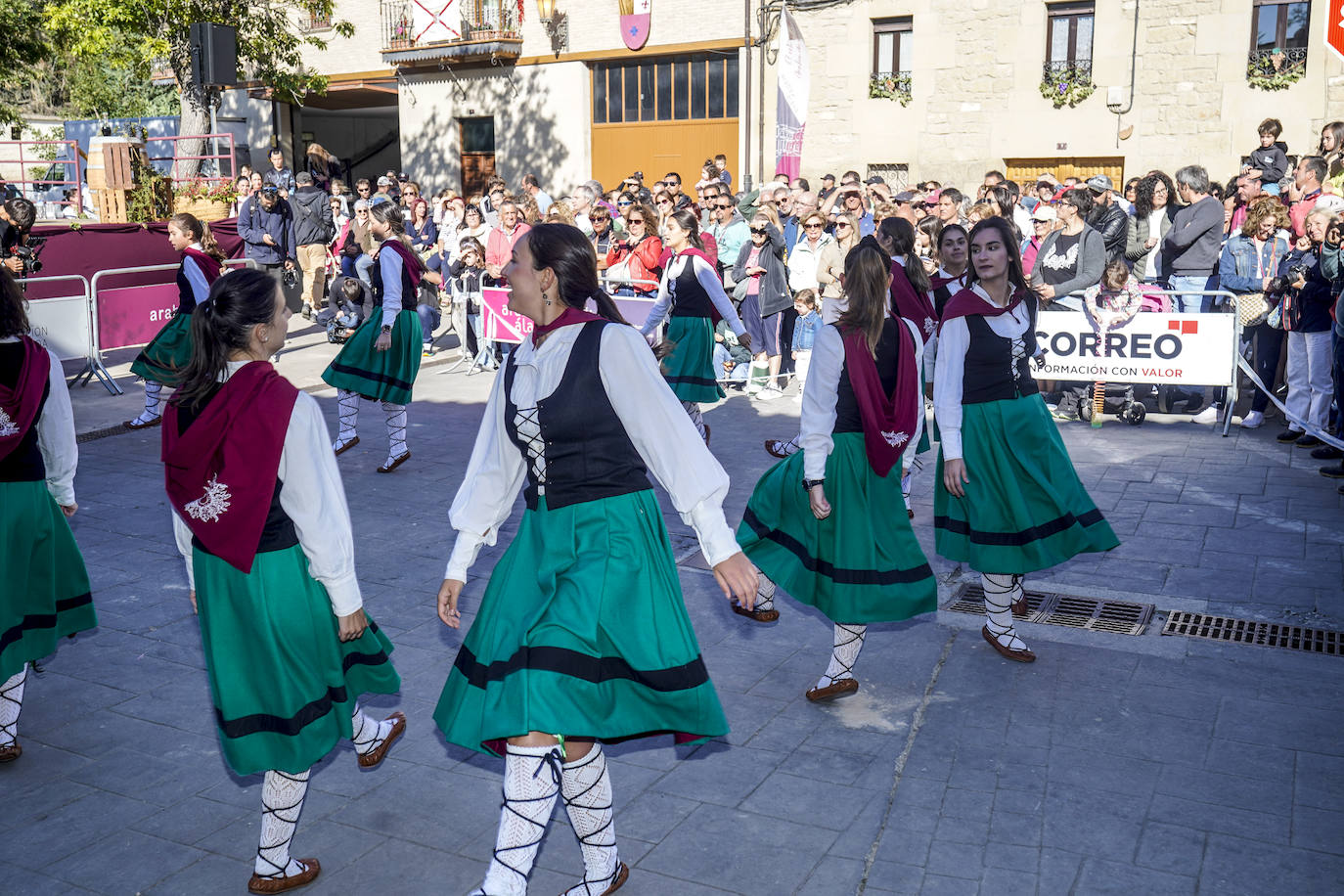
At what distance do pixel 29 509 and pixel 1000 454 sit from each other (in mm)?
3882

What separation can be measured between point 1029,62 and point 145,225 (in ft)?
49.7

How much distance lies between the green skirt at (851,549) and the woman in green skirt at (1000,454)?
0.49 m

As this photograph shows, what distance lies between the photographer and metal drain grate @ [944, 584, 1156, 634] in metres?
5.99

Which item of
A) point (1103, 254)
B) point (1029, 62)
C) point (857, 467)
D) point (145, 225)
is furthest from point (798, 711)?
point (1029, 62)

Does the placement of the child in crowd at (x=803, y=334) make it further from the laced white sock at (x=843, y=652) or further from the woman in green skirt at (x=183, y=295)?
the laced white sock at (x=843, y=652)

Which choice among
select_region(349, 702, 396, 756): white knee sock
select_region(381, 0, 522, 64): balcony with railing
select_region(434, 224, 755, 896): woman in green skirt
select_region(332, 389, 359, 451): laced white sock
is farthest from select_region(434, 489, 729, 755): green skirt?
select_region(381, 0, 522, 64): balcony with railing

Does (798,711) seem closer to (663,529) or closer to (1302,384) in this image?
(663,529)

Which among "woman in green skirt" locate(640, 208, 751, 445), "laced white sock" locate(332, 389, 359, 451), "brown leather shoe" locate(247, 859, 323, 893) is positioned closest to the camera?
"brown leather shoe" locate(247, 859, 323, 893)

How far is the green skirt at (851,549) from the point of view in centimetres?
489

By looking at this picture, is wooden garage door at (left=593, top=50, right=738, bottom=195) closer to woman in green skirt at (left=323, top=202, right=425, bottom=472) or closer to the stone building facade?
the stone building facade

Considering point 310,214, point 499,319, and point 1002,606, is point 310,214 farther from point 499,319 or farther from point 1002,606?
point 1002,606

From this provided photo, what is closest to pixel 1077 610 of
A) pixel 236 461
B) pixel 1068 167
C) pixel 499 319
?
pixel 236 461

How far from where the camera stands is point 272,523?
3.56 metres

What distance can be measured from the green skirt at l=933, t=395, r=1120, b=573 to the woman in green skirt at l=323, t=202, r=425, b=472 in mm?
4882
